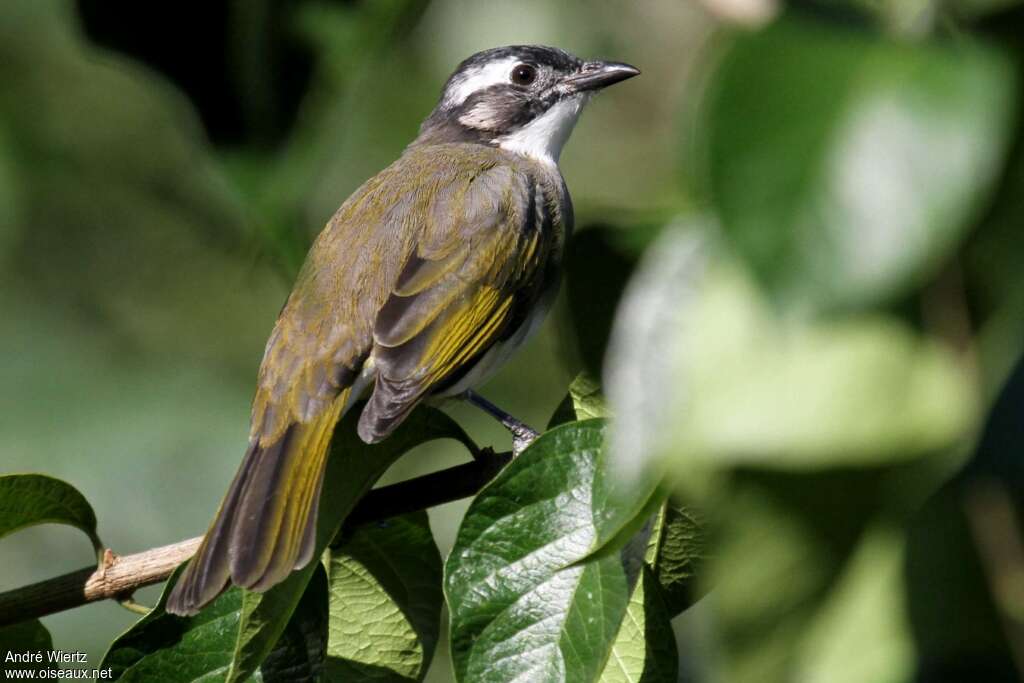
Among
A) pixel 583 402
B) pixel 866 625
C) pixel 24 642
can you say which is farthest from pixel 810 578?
pixel 24 642

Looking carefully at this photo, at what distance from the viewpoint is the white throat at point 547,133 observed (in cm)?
546

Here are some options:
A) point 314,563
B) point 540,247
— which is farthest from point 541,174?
point 314,563

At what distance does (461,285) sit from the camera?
411 centimetres

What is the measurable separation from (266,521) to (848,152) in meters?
2.24

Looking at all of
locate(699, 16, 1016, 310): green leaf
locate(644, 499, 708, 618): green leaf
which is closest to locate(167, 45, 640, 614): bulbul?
locate(644, 499, 708, 618): green leaf

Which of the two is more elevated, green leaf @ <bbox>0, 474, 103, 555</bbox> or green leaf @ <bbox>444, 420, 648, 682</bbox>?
green leaf @ <bbox>0, 474, 103, 555</bbox>

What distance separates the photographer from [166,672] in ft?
8.10

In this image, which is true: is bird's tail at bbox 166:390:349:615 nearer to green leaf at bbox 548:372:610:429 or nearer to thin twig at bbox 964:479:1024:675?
green leaf at bbox 548:372:610:429

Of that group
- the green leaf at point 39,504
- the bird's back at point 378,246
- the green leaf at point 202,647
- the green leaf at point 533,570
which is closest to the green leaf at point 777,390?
the green leaf at point 533,570

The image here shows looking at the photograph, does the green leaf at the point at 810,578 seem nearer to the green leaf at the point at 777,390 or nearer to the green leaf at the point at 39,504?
the green leaf at the point at 777,390

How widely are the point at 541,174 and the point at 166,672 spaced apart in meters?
2.89

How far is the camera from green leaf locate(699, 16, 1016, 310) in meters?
0.84

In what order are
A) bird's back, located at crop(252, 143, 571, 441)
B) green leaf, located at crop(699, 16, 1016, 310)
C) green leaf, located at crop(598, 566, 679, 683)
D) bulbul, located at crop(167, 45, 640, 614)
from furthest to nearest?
bird's back, located at crop(252, 143, 571, 441), bulbul, located at crop(167, 45, 640, 614), green leaf, located at crop(598, 566, 679, 683), green leaf, located at crop(699, 16, 1016, 310)

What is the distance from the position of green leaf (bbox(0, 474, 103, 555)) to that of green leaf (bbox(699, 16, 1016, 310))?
1.89 meters
